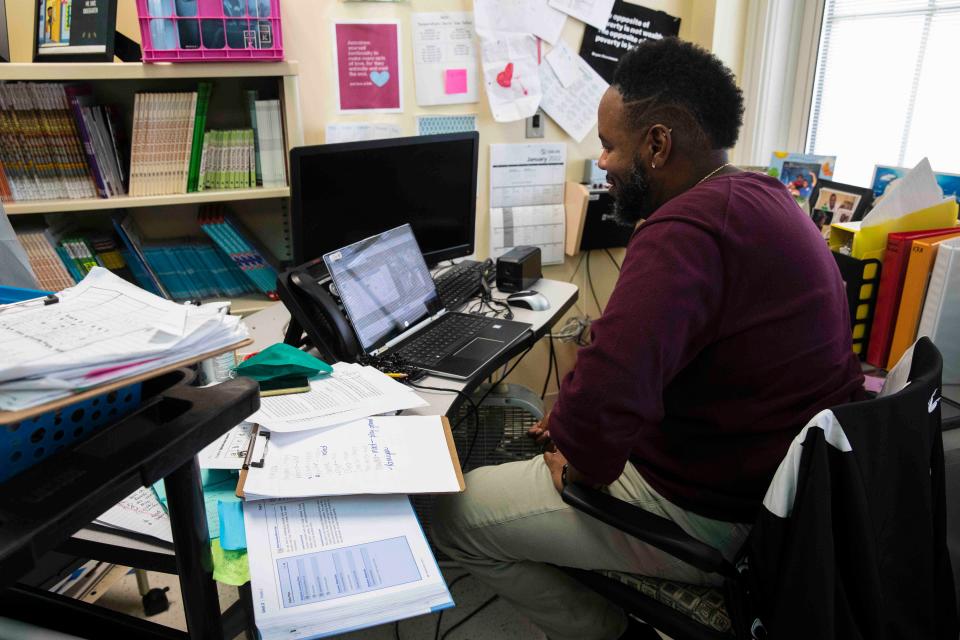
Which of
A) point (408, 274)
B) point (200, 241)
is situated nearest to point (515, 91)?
point (408, 274)

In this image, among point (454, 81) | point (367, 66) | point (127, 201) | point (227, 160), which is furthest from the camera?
point (454, 81)

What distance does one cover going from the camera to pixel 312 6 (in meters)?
2.03

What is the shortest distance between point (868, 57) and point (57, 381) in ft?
8.26

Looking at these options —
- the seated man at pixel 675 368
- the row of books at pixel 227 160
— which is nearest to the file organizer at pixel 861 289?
the seated man at pixel 675 368

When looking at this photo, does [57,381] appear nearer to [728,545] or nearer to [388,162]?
[728,545]

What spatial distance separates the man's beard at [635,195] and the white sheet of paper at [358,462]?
1.94 ft

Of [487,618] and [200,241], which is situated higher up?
[200,241]

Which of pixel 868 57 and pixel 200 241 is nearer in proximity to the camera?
pixel 200 241

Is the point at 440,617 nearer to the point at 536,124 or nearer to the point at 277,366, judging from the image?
the point at 277,366

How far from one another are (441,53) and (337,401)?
1.45m

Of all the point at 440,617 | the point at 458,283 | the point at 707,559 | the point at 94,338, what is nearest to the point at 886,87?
the point at 458,283

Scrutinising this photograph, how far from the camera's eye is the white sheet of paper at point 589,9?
2.30 meters

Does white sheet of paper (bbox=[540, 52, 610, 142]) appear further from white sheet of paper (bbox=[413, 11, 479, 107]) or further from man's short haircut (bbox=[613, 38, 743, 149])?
man's short haircut (bbox=[613, 38, 743, 149])

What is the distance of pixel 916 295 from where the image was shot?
62.4 inches
